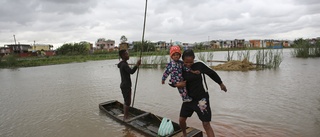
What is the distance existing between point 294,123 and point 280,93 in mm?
2714

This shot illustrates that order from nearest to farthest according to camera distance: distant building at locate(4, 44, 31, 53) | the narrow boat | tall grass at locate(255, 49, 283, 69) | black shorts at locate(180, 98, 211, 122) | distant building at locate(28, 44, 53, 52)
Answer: black shorts at locate(180, 98, 211, 122)
the narrow boat
tall grass at locate(255, 49, 283, 69)
distant building at locate(4, 44, 31, 53)
distant building at locate(28, 44, 53, 52)

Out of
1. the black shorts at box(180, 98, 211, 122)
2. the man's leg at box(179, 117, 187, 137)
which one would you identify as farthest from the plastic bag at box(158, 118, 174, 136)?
the black shorts at box(180, 98, 211, 122)

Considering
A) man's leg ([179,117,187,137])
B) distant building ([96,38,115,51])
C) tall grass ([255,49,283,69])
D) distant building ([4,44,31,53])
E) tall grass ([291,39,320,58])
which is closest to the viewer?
man's leg ([179,117,187,137])

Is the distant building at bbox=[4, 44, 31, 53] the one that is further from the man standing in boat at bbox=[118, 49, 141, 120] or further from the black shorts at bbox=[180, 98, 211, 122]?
the black shorts at bbox=[180, 98, 211, 122]

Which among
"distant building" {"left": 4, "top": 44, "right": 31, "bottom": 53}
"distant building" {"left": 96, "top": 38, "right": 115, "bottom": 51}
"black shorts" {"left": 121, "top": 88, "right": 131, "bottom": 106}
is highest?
"distant building" {"left": 96, "top": 38, "right": 115, "bottom": 51}

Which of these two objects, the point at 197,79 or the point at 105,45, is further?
the point at 105,45

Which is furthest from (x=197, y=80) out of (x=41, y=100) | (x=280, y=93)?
(x=41, y=100)

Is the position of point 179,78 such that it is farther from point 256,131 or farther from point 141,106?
point 141,106

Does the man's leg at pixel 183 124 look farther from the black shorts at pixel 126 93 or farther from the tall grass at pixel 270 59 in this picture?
the tall grass at pixel 270 59

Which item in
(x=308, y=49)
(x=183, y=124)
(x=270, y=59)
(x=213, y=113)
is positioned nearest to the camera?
(x=183, y=124)

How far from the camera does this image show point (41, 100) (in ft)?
24.8

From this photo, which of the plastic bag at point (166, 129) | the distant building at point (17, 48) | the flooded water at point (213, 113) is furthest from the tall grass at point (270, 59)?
the distant building at point (17, 48)

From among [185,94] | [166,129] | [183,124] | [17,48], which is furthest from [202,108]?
[17,48]

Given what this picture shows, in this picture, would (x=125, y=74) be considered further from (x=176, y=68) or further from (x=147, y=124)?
(x=176, y=68)
